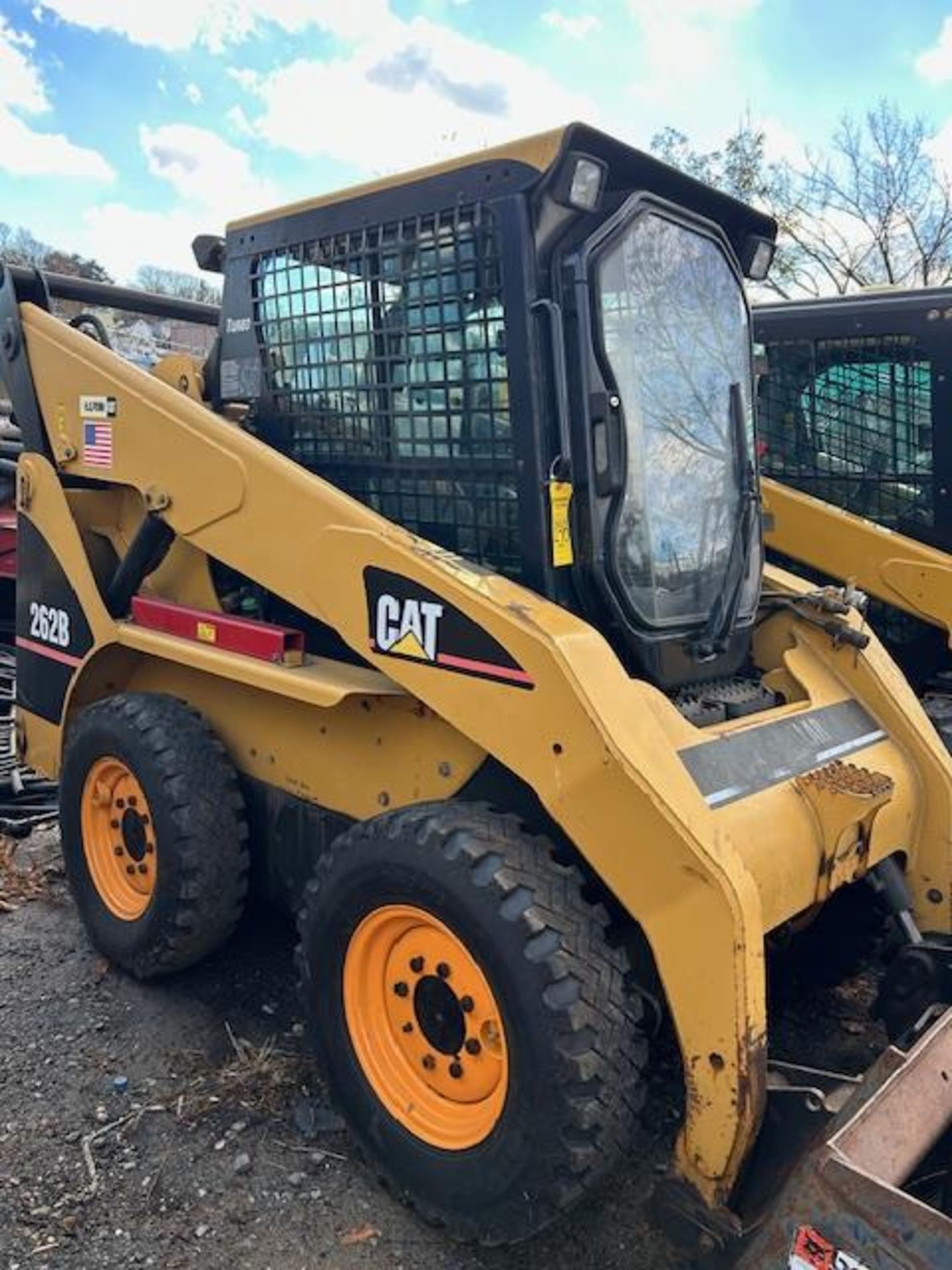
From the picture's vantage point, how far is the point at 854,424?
176 inches

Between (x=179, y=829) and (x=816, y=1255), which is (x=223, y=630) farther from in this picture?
(x=816, y=1255)

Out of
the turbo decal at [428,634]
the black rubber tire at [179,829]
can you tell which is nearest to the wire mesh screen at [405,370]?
the turbo decal at [428,634]

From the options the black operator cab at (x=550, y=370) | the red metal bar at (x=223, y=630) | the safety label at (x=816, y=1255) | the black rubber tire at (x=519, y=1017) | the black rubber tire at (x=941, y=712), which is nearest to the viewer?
the safety label at (x=816, y=1255)

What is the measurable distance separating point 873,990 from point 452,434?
2205 mm

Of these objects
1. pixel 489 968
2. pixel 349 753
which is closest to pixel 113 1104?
pixel 349 753

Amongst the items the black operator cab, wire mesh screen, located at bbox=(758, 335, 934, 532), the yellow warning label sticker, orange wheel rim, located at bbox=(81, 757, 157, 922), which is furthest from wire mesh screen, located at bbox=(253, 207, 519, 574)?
wire mesh screen, located at bbox=(758, 335, 934, 532)

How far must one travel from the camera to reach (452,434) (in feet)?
9.18

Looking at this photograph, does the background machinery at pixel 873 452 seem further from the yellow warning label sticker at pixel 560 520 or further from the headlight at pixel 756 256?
the yellow warning label sticker at pixel 560 520

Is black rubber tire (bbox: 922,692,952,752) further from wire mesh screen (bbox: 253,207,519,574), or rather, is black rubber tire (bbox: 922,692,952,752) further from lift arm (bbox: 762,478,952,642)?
wire mesh screen (bbox: 253,207,519,574)

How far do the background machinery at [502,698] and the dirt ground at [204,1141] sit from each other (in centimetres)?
18

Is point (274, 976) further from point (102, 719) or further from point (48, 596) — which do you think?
point (48, 596)

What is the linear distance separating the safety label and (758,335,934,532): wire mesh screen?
3228 mm

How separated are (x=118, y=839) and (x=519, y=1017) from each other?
1.77m

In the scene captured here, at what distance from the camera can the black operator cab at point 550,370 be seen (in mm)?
2564
